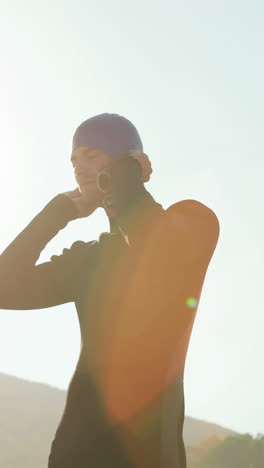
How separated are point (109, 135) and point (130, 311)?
0.96 metres

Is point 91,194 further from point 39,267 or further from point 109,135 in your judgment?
point 39,267

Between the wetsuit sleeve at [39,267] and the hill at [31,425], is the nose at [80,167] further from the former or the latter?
the hill at [31,425]

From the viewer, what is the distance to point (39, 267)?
181 inches

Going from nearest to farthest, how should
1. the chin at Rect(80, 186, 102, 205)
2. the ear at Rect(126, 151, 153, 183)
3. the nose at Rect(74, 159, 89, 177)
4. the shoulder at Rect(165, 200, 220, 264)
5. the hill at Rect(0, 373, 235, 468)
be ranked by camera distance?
the shoulder at Rect(165, 200, 220, 264) → the ear at Rect(126, 151, 153, 183) → the nose at Rect(74, 159, 89, 177) → the chin at Rect(80, 186, 102, 205) → the hill at Rect(0, 373, 235, 468)

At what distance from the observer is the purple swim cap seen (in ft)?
13.7

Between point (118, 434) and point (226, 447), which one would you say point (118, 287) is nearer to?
point (118, 434)

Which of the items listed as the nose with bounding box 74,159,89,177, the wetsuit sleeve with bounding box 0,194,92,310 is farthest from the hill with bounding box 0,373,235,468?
the nose with bounding box 74,159,89,177

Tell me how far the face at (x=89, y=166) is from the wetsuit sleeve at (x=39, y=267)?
302 mm

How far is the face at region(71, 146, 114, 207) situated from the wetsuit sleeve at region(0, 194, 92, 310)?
0.30 m

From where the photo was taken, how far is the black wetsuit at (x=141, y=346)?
12.0 feet

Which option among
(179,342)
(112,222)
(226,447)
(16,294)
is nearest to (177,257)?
(179,342)

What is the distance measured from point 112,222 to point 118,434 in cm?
107

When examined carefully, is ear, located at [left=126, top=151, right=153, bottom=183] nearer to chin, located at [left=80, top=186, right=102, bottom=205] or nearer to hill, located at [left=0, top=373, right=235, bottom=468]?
chin, located at [left=80, top=186, right=102, bottom=205]

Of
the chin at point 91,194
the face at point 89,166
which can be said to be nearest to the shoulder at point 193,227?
the face at point 89,166
